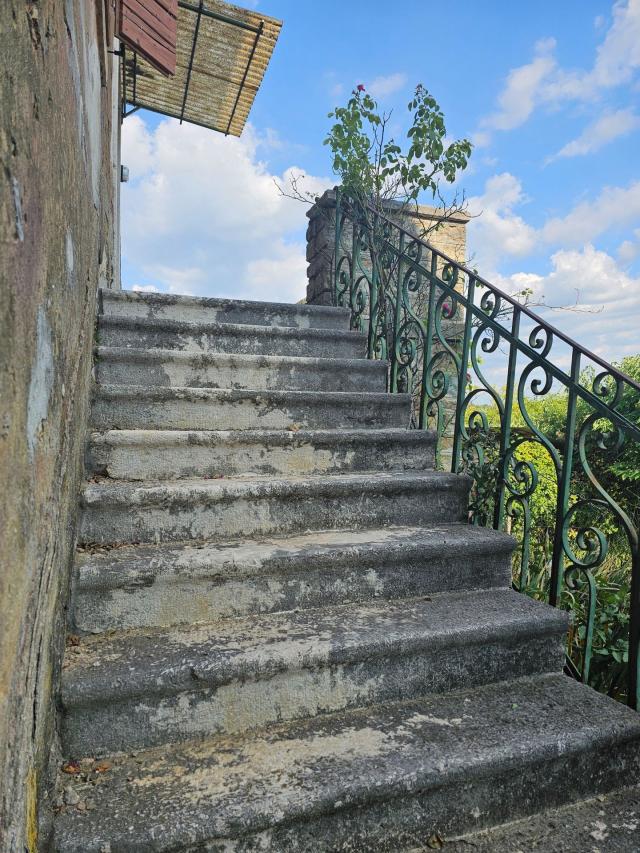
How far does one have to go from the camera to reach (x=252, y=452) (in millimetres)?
2279

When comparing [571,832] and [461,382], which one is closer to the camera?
[571,832]

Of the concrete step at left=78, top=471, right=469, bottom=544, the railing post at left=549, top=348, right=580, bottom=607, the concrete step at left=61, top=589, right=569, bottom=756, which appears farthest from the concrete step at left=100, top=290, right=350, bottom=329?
the concrete step at left=61, top=589, right=569, bottom=756

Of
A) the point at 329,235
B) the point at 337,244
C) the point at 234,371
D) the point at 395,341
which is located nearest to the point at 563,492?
the point at 395,341

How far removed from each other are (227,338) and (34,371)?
2.03 m

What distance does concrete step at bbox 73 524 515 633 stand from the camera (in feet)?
5.37

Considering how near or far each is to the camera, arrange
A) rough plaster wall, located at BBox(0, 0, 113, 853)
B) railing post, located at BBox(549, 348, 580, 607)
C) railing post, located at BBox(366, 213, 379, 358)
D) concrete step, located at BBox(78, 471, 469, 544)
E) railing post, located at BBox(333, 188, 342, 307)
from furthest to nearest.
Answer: railing post, located at BBox(333, 188, 342, 307)
railing post, located at BBox(366, 213, 379, 358)
railing post, located at BBox(549, 348, 580, 607)
concrete step, located at BBox(78, 471, 469, 544)
rough plaster wall, located at BBox(0, 0, 113, 853)

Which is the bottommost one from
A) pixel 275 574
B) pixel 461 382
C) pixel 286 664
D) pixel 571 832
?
pixel 571 832

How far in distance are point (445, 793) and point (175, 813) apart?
64cm

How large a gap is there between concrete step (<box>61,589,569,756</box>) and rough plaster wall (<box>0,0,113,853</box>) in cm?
15

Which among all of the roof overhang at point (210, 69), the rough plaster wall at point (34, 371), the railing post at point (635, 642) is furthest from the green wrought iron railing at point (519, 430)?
the roof overhang at point (210, 69)

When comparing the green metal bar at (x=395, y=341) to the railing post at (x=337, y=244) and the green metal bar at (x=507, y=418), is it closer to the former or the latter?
the green metal bar at (x=507, y=418)

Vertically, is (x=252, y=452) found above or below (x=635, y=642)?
above

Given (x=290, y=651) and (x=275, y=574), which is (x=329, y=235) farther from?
(x=290, y=651)

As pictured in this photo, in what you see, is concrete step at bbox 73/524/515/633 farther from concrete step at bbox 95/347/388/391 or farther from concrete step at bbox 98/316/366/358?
concrete step at bbox 98/316/366/358
